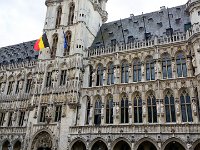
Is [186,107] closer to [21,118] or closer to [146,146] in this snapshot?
[146,146]

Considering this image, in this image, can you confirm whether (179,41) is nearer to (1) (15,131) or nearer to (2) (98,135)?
(2) (98,135)

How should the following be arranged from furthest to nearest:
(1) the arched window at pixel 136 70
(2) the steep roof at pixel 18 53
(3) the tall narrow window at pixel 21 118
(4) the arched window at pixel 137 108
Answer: (2) the steep roof at pixel 18 53 < (3) the tall narrow window at pixel 21 118 < (1) the arched window at pixel 136 70 < (4) the arched window at pixel 137 108

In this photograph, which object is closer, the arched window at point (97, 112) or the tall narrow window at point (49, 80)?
the arched window at point (97, 112)

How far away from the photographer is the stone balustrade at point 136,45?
29891 millimetres

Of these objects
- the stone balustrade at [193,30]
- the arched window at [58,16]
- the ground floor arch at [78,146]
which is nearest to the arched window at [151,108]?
the stone balustrade at [193,30]

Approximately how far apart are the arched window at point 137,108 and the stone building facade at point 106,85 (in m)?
0.12

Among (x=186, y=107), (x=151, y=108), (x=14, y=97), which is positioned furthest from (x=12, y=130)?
(x=186, y=107)

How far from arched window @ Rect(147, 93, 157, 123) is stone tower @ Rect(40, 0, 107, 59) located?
12994mm

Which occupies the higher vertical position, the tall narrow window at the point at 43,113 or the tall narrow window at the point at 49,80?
the tall narrow window at the point at 49,80

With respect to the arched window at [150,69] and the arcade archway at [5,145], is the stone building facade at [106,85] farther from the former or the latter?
the arcade archway at [5,145]

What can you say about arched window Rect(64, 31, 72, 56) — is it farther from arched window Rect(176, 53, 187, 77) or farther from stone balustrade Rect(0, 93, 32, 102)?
arched window Rect(176, 53, 187, 77)

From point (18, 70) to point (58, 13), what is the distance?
1240cm

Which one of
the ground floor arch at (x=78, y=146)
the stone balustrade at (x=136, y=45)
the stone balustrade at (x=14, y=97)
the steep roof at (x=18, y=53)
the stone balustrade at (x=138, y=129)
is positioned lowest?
the ground floor arch at (x=78, y=146)

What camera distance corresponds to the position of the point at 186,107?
87.1 feet
